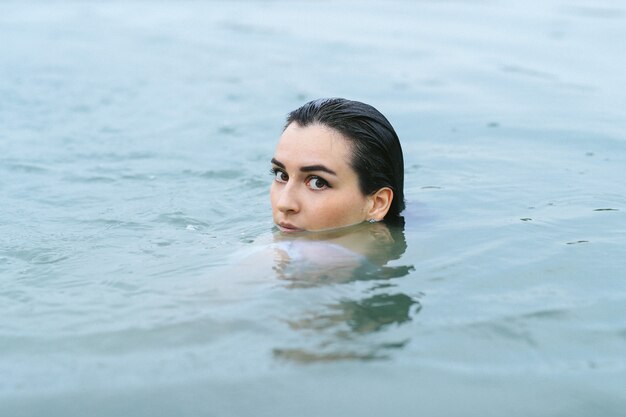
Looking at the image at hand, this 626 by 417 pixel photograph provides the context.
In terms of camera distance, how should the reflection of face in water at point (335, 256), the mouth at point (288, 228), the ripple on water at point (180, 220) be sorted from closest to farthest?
the reflection of face in water at point (335, 256), the mouth at point (288, 228), the ripple on water at point (180, 220)

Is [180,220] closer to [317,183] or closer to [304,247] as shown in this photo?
[317,183]

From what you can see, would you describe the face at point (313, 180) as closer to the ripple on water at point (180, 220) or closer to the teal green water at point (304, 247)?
the teal green water at point (304, 247)

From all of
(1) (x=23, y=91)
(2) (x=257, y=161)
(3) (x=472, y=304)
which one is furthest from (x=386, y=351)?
(1) (x=23, y=91)

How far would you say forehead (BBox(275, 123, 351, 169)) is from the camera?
15.6 ft

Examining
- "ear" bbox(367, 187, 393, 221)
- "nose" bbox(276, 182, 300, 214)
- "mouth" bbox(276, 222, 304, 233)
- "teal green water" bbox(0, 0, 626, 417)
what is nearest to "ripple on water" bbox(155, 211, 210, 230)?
"teal green water" bbox(0, 0, 626, 417)

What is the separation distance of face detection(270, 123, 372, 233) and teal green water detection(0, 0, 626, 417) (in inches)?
10.6

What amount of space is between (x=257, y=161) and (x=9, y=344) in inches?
159

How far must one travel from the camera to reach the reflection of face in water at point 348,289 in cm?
365

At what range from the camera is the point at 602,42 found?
1203cm

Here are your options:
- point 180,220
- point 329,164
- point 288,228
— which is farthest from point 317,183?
point 180,220

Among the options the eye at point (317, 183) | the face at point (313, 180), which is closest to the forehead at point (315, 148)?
the face at point (313, 180)

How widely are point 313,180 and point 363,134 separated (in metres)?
0.38

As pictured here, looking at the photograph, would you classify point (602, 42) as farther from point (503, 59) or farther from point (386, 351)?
point (386, 351)

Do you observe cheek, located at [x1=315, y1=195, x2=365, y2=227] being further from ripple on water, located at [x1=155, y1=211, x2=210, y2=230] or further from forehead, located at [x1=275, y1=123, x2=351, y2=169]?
ripple on water, located at [x1=155, y1=211, x2=210, y2=230]
